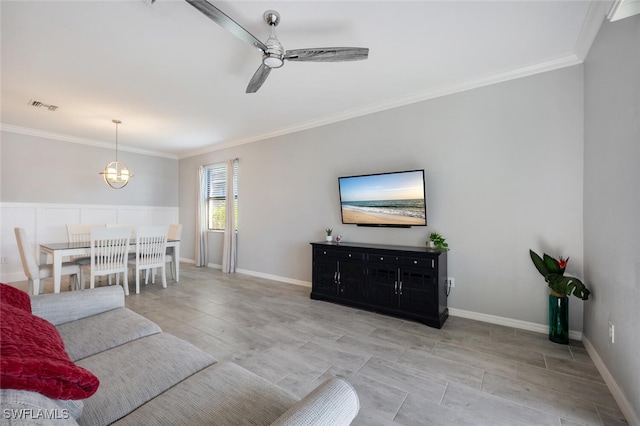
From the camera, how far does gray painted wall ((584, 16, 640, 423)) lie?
5.21 feet

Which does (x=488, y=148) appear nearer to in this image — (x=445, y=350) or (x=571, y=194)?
(x=571, y=194)

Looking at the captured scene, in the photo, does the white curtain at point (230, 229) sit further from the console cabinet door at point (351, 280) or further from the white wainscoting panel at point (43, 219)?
the console cabinet door at point (351, 280)

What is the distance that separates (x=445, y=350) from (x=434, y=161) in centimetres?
204

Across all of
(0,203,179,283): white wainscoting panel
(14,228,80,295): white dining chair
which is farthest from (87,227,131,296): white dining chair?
(0,203,179,283): white wainscoting panel

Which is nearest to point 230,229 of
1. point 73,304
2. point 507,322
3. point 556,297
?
point 73,304

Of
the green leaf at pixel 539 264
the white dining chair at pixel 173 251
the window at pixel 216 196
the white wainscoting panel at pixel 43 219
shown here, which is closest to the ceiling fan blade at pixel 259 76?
the green leaf at pixel 539 264

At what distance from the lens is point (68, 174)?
529 cm

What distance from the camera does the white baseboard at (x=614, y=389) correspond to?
1.53 meters

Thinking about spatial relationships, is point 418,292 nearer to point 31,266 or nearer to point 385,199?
Answer: point 385,199

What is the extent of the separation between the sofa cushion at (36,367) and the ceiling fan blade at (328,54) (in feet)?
7.11

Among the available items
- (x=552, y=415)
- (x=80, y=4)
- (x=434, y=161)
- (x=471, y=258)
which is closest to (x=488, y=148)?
(x=434, y=161)

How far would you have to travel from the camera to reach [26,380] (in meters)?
0.65

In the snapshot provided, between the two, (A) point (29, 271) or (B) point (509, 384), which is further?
→ (A) point (29, 271)

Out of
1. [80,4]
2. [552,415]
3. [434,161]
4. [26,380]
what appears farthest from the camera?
[434,161]
